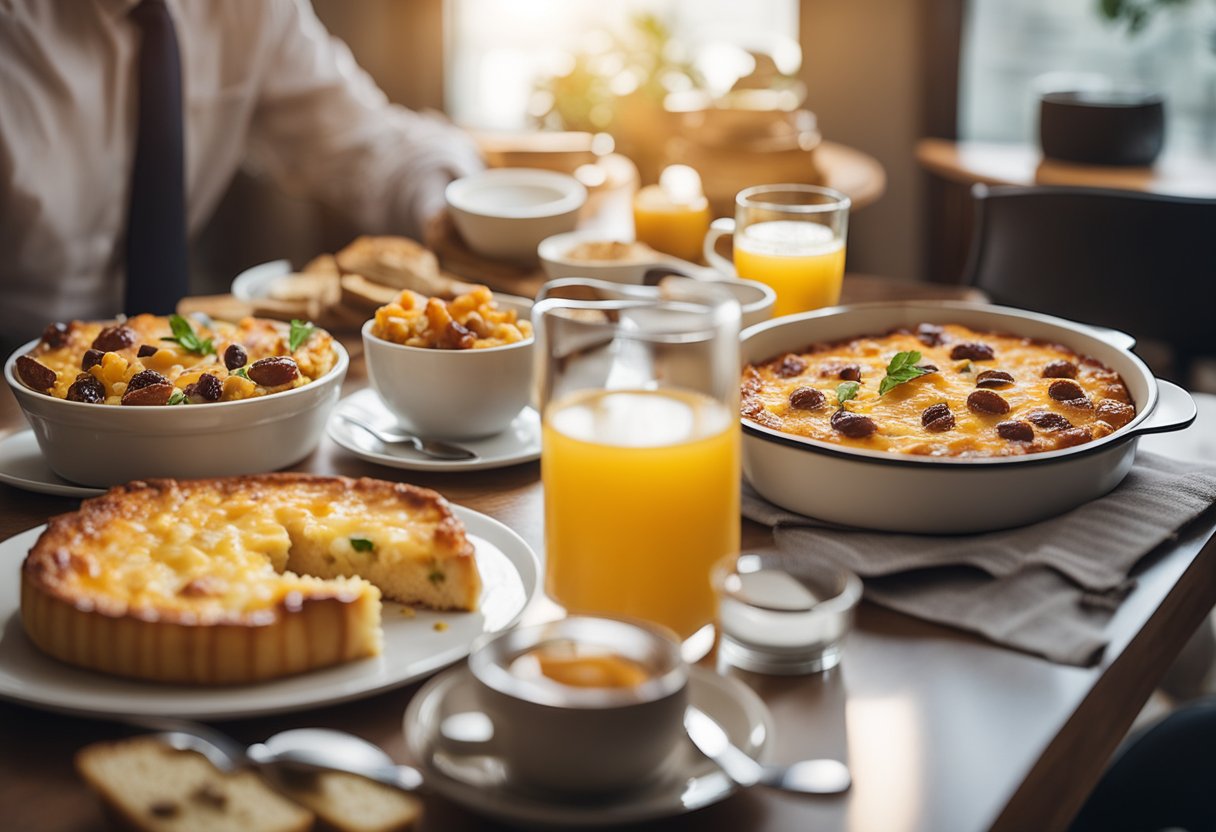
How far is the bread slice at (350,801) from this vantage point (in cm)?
86

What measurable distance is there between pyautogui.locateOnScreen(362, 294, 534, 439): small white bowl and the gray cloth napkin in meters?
0.37

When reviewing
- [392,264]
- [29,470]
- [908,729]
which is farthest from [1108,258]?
[29,470]

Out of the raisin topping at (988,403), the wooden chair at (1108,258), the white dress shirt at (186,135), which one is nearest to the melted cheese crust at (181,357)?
the raisin topping at (988,403)

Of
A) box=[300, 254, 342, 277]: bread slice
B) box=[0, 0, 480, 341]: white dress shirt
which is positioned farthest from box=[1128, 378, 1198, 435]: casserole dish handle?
box=[0, 0, 480, 341]: white dress shirt

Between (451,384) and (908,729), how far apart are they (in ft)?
2.52

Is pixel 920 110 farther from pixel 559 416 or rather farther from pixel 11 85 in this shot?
pixel 559 416

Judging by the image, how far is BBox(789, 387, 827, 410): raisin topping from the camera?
1.52 metres

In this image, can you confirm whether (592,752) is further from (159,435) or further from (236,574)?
(159,435)

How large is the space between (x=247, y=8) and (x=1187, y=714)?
267cm

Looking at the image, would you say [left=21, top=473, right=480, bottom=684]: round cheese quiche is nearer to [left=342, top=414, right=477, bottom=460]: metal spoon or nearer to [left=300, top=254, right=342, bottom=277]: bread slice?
[left=342, top=414, right=477, bottom=460]: metal spoon

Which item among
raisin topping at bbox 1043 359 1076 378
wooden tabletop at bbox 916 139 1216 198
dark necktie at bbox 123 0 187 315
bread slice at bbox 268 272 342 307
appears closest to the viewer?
raisin topping at bbox 1043 359 1076 378

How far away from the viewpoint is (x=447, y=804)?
93 centimetres

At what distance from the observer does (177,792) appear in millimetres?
883

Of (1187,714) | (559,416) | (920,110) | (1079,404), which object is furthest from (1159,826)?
(920,110)
